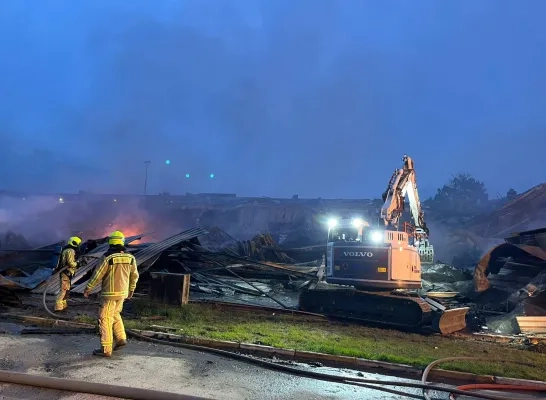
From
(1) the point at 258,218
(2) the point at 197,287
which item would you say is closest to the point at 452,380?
(2) the point at 197,287

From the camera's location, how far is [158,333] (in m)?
8.01

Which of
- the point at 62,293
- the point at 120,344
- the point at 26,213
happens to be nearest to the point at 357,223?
the point at 120,344

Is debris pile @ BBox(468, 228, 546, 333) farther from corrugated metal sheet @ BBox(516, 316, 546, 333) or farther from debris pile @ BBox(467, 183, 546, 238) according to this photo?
debris pile @ BBox(467, 183, 546, 238)

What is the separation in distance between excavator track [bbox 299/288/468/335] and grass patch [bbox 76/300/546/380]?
48 centimetres

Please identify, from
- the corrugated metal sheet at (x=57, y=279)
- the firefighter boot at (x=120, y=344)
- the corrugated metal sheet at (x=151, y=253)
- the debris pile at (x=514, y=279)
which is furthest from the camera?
the corrugated metal sheet at (x=151, y=253)

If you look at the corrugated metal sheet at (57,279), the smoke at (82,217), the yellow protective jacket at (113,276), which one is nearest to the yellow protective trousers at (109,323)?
the yellow protective jacket at (113,276)

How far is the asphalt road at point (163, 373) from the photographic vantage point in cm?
527

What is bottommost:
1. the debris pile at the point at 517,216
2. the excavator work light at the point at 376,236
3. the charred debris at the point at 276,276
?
the charred debris at the point at 276,276

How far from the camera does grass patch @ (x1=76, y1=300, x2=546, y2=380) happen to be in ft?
23.7

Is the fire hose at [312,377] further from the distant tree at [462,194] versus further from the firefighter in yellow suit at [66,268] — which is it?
the distant tree at [462,194]

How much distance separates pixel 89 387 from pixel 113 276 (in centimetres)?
203

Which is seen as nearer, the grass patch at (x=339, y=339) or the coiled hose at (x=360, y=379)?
the coiled hose at (x=360, y=379)

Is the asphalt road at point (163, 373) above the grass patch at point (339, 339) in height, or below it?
below

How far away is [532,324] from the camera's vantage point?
33.1 feet
